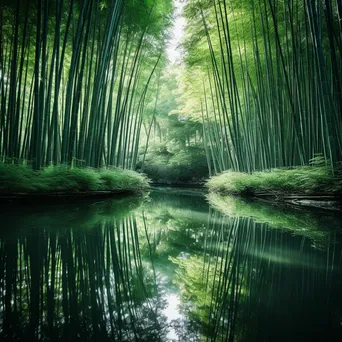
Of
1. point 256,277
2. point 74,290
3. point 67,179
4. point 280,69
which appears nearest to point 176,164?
point 280,69

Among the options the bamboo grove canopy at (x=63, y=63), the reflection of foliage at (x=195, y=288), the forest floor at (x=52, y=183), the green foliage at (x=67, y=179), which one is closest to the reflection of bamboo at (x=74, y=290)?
the reflection of foliage at (x=195, y=288)

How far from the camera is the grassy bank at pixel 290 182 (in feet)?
12.0

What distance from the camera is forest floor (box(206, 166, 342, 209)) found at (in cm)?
Answer: 362

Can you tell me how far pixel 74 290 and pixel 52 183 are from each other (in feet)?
10.1

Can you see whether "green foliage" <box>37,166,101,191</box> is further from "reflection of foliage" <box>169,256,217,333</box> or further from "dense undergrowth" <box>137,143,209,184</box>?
"dense undergrowth" <box>137,143,209,184</box>

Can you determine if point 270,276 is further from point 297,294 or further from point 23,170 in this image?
point 23,170

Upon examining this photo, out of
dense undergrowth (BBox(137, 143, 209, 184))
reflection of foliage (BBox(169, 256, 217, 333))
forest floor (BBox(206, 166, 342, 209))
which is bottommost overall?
reflection of foliage (BBox(169, 256, 217, 333))

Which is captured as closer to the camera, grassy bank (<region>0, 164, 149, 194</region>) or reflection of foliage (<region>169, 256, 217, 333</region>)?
reflection of foliage (<region>169, 256, 217, 333</region>)

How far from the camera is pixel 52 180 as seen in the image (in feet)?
12.4

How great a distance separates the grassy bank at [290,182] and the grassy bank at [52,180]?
307 cm

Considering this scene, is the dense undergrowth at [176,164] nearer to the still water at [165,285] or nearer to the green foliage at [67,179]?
the green foliage at [67,179]

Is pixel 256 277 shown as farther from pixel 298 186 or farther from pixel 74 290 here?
pixel 298 186

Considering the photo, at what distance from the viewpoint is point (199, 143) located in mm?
13961

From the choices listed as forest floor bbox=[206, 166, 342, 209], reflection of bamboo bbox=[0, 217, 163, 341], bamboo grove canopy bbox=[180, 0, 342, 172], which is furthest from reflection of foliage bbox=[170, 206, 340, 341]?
bamboo grove canopy bbox=[180, 0, 342, 172]
